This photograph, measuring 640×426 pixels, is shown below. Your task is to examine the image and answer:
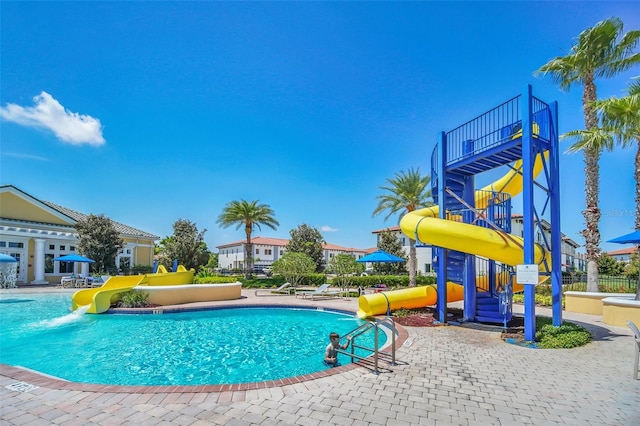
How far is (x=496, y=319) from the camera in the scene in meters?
10.9

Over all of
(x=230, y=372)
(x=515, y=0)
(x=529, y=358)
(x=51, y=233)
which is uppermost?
(x=515, y=0)

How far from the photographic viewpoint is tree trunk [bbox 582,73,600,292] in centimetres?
1574

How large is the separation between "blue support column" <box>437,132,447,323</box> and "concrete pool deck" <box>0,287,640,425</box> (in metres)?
4.26

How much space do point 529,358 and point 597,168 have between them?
45.5 feet

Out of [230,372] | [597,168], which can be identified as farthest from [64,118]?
[597,168]

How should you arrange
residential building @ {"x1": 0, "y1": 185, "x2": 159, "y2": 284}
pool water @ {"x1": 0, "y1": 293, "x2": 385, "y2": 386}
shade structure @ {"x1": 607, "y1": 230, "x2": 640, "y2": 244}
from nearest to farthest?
pool water @ {"x1": 0, "y1": 293, "x2": 385, "y2": 386} < shade structure @ {"x1": 607, "y1": 230, "x2": 640, "y2": 244} < residential building @ {"x1": 0, "y1": 185, "x2": 159, "y2": 284}

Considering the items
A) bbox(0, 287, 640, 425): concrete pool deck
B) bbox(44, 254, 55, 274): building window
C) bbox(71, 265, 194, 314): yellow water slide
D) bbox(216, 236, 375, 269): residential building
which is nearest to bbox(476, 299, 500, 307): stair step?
bbox(0, 287, 640, 425): concrete pool deck

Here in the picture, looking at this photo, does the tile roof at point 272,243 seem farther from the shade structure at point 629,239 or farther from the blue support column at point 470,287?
the shade structure at point 629,239

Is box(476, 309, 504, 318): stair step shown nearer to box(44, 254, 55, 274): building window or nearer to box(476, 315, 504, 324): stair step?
box(476, 315, 504, 324): stair step

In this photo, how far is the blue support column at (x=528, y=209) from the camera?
8.42 m

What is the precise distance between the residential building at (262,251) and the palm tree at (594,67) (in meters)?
53.3

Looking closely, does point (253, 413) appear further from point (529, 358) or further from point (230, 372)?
point (529, 358)

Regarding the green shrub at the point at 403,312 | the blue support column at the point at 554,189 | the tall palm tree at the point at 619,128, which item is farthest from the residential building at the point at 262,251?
the blue support column at the point at 554,189

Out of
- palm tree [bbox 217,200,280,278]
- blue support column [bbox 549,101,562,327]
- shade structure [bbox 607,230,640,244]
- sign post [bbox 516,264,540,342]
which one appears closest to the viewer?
sign post [bbox 516,264,540,342]
